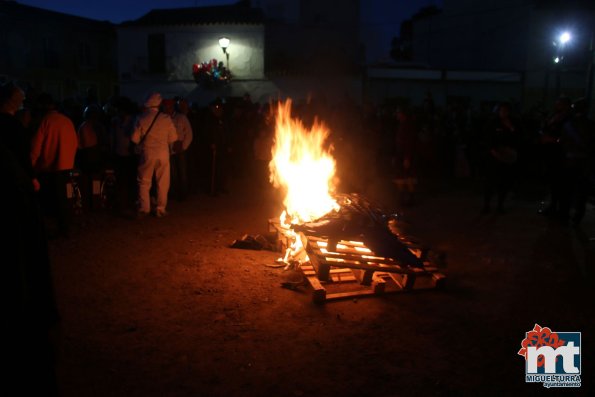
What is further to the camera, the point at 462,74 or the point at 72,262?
the point at 462,74

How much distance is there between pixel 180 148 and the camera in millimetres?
9898

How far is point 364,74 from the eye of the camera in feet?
72.8

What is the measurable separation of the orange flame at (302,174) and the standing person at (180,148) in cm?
185

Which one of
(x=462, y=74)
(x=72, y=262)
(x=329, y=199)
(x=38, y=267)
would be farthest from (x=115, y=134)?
(x=462, y=74)

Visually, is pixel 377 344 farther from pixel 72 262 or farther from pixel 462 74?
pixel 462 74

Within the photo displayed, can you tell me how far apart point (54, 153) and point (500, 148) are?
302 inches

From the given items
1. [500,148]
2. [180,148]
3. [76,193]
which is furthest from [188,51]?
[500,148]

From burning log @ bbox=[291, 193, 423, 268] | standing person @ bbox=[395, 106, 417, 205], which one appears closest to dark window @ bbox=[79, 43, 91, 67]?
standing person @ bbox=[395, 106, 417, 205]

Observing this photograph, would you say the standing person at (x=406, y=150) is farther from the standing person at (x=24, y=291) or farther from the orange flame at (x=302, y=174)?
the standing person at (x=24, y=291)

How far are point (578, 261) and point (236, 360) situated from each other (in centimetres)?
522

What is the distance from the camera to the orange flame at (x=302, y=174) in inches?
297

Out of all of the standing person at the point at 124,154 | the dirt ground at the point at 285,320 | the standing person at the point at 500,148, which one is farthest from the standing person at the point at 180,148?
the standing person at the point at 500,148

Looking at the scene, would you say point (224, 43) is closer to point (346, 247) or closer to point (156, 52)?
point (156, 52)

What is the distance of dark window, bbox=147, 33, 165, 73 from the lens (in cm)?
2528
